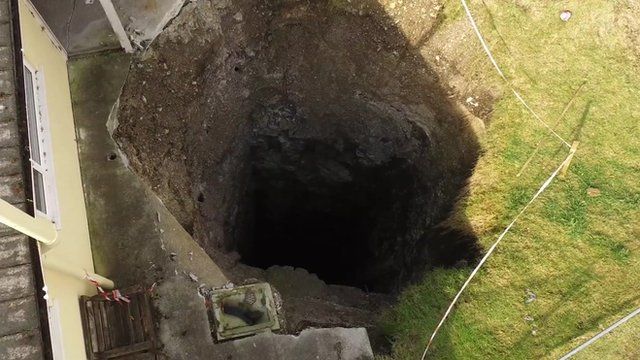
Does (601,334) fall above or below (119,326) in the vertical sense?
below

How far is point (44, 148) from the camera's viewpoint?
4551 millimetres

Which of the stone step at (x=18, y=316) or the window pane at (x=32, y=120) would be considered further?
the window pane at (x=32, y=120)

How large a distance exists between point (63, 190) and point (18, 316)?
4.83ft

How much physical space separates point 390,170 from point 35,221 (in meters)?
5.78

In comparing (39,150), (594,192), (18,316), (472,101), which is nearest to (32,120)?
(39,150)

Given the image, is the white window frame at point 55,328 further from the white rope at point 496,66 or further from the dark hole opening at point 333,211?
the white rope at point 496,66

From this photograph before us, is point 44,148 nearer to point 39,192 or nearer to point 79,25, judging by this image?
point 39,192

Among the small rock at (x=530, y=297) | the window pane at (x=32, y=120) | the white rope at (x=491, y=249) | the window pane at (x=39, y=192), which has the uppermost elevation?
the window pane at (x=32, y=120)

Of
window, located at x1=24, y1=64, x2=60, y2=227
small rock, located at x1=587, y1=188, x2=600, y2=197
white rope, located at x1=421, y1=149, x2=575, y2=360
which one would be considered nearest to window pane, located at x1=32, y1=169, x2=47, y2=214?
window, located at x1=24, y1=64, x2=60, y2=227

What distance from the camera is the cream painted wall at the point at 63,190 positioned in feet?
14.0

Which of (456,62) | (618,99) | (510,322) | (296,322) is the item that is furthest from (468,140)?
(296,322)

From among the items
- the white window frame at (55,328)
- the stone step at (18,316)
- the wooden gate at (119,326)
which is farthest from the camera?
the wooden gate at (119,326)

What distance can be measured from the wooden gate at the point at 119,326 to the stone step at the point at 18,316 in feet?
3.64

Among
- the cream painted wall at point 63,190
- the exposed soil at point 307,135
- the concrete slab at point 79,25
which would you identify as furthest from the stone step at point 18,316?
the concrete slab at point 79,25
